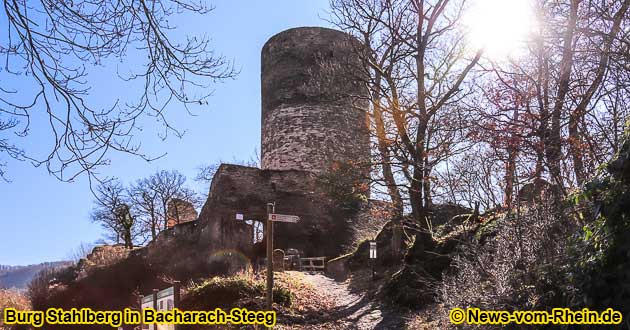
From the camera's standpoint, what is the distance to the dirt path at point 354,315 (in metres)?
9.08

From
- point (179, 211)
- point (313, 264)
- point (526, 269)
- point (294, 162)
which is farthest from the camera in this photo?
point (179, 211)

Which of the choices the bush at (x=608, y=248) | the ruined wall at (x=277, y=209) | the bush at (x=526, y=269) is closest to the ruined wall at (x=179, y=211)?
the ruined wall at (x=277, y=209)

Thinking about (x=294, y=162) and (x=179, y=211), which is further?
(x=179, y=211)

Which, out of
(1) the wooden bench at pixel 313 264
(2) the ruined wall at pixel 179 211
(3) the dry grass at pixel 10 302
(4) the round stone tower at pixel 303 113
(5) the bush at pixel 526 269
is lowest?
(3) the dry grass at pixel 10 302

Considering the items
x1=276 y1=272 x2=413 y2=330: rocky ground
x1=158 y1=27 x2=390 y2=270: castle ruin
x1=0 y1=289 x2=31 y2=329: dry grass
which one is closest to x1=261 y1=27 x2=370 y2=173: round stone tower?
x1=158 y1=27 x2=390 y2=270: castle ruin

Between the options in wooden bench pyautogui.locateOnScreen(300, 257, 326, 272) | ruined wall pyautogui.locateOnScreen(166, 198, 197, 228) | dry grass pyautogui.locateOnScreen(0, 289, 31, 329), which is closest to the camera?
dry grass pyautogui.locateOnScreen(0, 289, 31, 329)

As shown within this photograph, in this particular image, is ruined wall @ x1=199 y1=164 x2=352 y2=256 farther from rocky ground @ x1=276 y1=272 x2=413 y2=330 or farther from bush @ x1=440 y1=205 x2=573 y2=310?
bush @ x1=440 y1=205 x2=573 y2=310

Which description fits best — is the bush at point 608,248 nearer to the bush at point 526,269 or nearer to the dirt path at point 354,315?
the bush at point 526,269

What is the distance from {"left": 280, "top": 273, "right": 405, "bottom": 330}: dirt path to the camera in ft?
29.8

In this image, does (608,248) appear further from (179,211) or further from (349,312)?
(179,211)

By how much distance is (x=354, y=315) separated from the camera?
9984mm

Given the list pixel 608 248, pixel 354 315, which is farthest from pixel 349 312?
pixel 608 248

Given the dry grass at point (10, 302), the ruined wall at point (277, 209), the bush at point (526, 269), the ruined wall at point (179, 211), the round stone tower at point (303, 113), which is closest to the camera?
the bush at point (526, 269)

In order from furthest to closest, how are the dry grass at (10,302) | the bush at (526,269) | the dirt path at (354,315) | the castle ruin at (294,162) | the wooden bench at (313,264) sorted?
the castle ruin at (294,162) → the wooden bench at (313,264) → the dry grass at (10,302) → the dirt path at (354,315) → the bush at (526,269)
